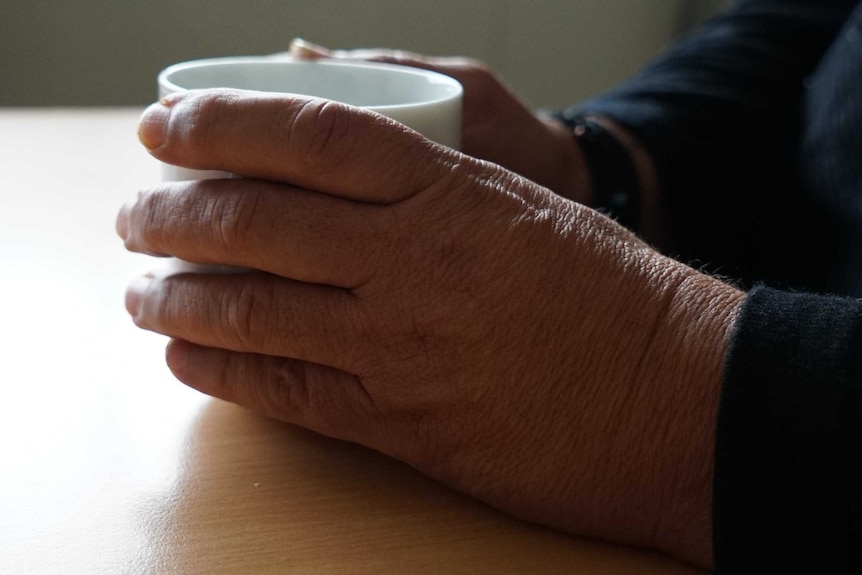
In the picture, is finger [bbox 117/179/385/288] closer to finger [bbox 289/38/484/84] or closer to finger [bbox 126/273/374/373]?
finger [bbox 126/273/374/373]

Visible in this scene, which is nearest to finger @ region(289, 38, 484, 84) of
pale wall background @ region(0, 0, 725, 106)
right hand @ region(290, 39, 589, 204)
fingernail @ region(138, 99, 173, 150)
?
right hand @ region(290, 39, 589, 204)

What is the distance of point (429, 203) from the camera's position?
1.28 feet

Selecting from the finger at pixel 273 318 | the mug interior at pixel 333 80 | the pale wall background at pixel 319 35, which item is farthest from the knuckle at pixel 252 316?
the pale wall background at pixel 319 35

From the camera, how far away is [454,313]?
38cm

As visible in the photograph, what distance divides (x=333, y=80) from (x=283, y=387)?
19 cm

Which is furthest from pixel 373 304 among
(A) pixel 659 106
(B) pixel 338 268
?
(A) pixel 659 106

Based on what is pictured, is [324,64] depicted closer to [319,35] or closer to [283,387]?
[283,387]

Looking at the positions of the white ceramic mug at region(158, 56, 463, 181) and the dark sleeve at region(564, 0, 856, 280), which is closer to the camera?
the white ceramic mug at region(158, 56, 463, 181)

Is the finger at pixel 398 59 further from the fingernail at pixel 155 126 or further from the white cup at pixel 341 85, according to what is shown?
the fingernail at pixel 155 126

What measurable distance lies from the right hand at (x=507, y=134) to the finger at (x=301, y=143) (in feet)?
0.91

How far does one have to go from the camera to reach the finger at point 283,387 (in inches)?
15.8

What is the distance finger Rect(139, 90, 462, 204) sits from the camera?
0.38 meters

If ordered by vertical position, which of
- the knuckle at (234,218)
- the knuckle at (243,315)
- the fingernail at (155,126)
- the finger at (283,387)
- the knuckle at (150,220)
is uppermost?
the fingernail at (155,126)

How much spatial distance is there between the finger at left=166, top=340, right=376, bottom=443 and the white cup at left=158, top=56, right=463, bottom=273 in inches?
1.7
